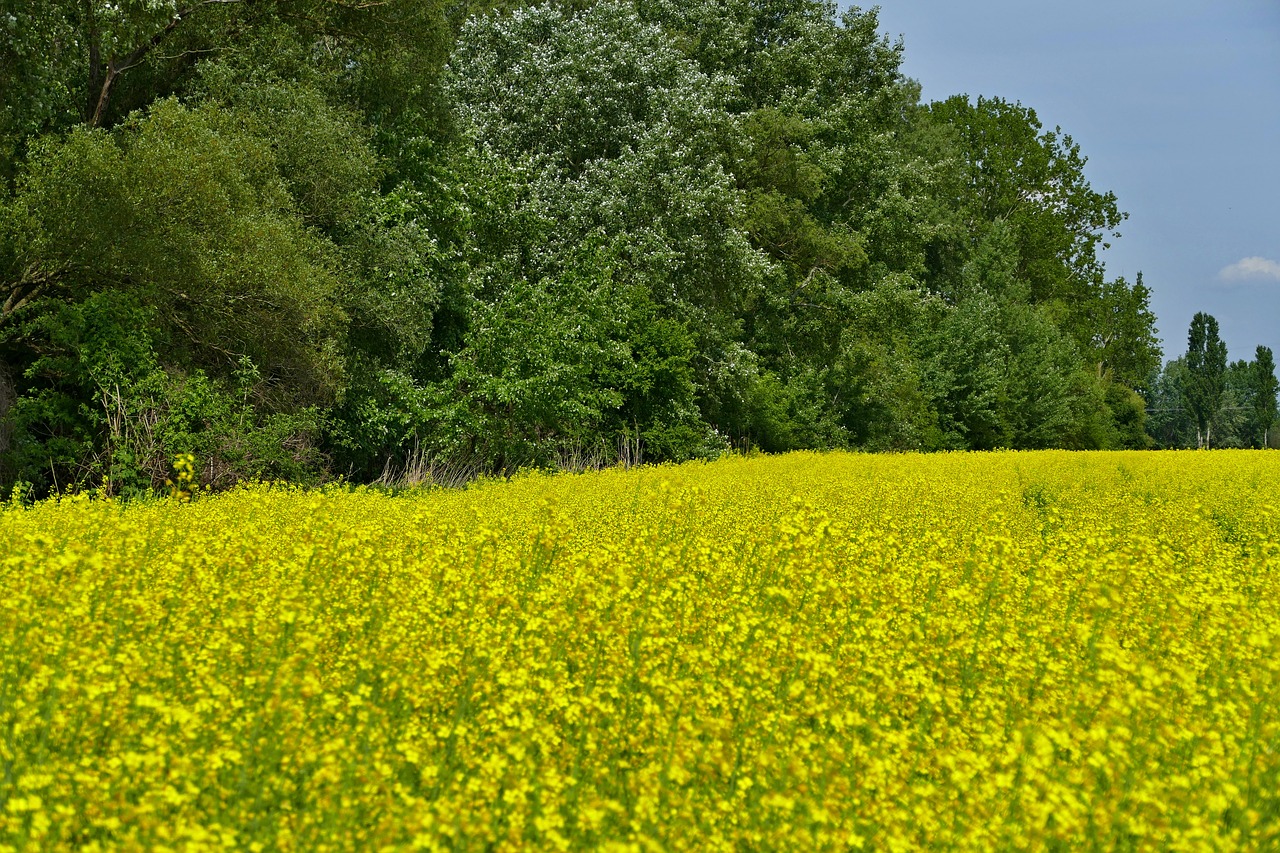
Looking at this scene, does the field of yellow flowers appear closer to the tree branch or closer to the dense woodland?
the dense woodland

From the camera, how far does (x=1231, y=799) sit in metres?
4.54

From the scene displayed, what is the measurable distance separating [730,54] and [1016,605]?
30.0 meters

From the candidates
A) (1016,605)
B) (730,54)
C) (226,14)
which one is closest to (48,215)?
(226,14)

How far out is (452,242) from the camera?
84.7ft

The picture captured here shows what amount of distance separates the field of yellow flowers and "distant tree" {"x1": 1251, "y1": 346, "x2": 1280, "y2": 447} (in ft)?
351

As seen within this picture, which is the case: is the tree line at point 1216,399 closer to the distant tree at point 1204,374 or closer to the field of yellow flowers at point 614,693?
the distant tree at point 1204,374

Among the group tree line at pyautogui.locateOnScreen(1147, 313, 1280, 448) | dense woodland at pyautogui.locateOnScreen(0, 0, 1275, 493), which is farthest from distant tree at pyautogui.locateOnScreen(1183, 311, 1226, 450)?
dense woodland at pyautogui.locateOnScreen(0, 0, 1275, 493)

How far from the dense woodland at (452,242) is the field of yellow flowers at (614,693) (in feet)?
32.1

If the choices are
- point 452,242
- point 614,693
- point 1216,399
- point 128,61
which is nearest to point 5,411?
point 128,61

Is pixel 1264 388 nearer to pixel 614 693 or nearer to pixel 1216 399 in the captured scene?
pixel 1216 399

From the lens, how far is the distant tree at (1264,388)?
334 feet

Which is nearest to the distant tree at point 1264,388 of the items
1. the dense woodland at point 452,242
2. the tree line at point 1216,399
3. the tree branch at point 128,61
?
the tree line at point 1216,399

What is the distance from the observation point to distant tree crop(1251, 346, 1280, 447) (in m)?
102

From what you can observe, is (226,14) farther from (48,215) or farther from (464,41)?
(464,41)
